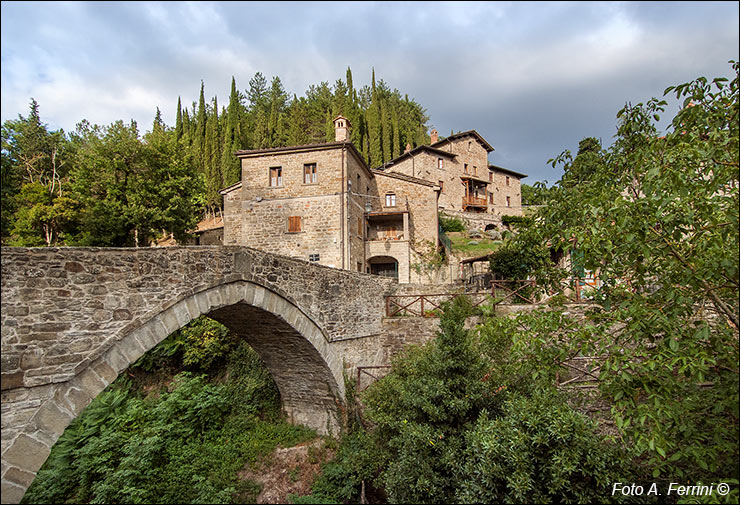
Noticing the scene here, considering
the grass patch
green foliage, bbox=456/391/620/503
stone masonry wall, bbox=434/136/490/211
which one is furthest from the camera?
stone masonry wall, bbox=434/136/490/211

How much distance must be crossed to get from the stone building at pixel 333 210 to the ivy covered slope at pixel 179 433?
226 inches

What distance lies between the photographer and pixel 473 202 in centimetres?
3150

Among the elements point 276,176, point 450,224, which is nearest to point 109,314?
point 276,176

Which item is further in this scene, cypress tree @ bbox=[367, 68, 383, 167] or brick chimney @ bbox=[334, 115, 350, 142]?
cypress tree @ bbox=[367, 68, 383, 167]

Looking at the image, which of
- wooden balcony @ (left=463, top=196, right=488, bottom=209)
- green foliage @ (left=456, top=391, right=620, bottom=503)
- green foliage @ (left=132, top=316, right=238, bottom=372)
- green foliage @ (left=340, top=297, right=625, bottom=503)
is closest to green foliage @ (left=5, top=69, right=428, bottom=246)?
green foliage @ (left=132, top=316, right=238, bottom=372)

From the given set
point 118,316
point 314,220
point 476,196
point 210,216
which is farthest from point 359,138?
point 118,316

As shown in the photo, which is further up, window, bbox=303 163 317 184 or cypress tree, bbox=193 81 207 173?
cypress tree, bbox=193 81 207 173

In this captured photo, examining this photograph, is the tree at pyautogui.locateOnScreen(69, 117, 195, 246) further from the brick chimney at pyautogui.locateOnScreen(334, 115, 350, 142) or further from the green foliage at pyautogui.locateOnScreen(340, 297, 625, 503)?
the green foliage at pyautogui.locateOnScreen(340, 297, 625, 503)

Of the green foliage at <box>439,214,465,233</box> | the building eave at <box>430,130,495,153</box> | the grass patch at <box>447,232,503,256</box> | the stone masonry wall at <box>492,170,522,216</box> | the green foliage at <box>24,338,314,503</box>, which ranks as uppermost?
the building eave at <box>430,130,495,153</box>

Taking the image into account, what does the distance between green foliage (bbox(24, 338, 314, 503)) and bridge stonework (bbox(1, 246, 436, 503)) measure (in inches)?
93.0

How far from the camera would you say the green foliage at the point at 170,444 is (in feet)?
26.1

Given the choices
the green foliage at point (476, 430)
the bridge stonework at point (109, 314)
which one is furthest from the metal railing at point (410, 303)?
the green foliage at point (476, 430)

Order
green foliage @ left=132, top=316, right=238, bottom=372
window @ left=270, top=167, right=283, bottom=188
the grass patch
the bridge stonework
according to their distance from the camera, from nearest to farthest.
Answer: the bridge stonework, green foliage @ left=132, top=316, right=238, bottom=372, window @ left=270, top=167, right=283, bottom=188, the grass patch

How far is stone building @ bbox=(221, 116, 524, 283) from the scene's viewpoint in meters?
16.7
